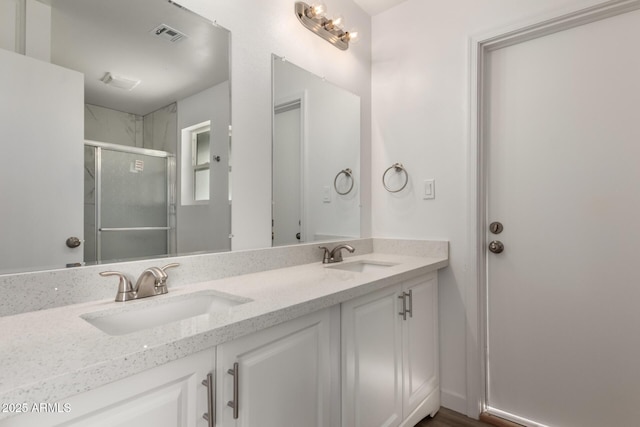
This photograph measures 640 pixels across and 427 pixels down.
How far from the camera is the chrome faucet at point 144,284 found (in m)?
1.04

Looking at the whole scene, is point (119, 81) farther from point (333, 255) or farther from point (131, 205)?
point (333, 255)

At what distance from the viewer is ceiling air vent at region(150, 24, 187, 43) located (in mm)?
1244

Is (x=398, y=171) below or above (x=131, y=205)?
above

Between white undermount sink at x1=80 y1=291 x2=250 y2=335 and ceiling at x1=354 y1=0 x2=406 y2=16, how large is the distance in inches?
78.4

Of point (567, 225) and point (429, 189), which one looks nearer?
point (567, 225)

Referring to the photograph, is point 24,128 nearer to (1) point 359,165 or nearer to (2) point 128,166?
(2) point 128,166

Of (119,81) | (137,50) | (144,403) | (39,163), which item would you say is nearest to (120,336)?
(144,403)

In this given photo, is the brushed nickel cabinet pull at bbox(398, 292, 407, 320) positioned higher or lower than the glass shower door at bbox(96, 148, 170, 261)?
lower

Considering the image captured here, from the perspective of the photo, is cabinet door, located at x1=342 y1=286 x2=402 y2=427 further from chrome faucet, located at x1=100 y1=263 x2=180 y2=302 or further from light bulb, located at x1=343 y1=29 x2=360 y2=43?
light bulb, located at x1=343 y1=29 x2=360 y2=43

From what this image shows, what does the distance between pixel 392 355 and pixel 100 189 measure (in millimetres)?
1305

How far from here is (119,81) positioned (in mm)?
1150

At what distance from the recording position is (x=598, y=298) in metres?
1.55

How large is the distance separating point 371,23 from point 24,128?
2.07 metres

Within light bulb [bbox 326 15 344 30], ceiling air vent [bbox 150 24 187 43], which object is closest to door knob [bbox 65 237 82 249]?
ceiling air vent [bbox 150 24 187 43]
